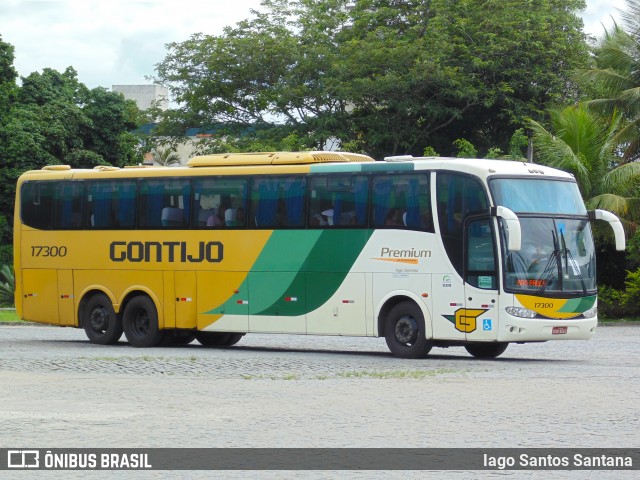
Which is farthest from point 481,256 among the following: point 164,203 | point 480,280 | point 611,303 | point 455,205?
point 611,303

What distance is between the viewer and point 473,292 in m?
20.7

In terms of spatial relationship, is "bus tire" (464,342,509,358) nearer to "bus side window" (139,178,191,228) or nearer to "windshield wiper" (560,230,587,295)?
"windshield wiper" (560,230,587,295)

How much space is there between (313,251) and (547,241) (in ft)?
14.2

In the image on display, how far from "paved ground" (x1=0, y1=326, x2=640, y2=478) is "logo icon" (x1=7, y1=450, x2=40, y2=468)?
1.25ft

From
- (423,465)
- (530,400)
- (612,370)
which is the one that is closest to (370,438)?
(423,465)

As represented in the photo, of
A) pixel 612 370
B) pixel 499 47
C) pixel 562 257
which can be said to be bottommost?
pixel 612 370

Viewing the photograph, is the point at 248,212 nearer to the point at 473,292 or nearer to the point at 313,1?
the point at 473,292

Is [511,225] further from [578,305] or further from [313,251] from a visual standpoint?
[313,251]

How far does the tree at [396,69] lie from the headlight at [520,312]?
2781 centimetres

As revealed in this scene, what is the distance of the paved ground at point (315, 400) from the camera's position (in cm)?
1108

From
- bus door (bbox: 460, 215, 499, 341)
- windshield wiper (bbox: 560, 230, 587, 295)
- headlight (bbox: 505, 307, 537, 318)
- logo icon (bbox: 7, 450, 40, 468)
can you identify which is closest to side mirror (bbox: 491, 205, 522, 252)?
bus door (bbox: 460, 215, 499, 341)

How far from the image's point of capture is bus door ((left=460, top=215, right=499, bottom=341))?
2048 cm

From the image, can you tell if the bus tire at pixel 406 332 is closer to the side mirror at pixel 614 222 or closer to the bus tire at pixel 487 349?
the bus tire at pixel 487 349

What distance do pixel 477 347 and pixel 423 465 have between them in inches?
515
